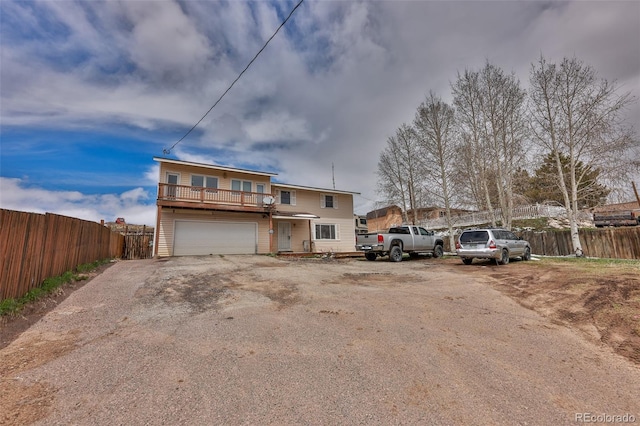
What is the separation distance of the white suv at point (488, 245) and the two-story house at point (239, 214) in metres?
10.7

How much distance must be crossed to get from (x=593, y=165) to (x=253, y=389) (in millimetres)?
18454

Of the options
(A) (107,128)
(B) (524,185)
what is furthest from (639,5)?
(A) (107,128)

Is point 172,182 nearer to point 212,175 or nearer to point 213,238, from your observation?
point 212,175

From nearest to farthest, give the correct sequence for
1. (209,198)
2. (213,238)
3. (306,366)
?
(306,366) → (209,198) → (213,238)

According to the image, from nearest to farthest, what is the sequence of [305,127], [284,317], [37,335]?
[37,335] → [284,317] → [305,127]

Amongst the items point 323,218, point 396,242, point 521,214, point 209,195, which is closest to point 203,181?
point 209,195

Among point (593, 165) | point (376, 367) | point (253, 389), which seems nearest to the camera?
point (253, 389)

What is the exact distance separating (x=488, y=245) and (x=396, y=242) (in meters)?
4.14

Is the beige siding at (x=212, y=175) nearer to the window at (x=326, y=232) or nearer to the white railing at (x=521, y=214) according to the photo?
the window at (x=326, y=232)

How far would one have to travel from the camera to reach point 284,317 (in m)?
4.98

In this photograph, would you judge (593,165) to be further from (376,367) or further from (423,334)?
(376,367)

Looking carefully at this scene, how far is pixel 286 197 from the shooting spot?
21578 millimetres

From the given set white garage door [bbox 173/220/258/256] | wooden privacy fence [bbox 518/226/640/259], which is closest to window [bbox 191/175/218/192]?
white garage door [bbox 173/220/258/256]

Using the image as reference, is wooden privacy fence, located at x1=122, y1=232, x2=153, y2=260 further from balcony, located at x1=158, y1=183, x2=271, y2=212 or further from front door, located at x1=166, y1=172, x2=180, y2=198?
balcony, located at x1=158, y1=183, x2=271, y2=212
